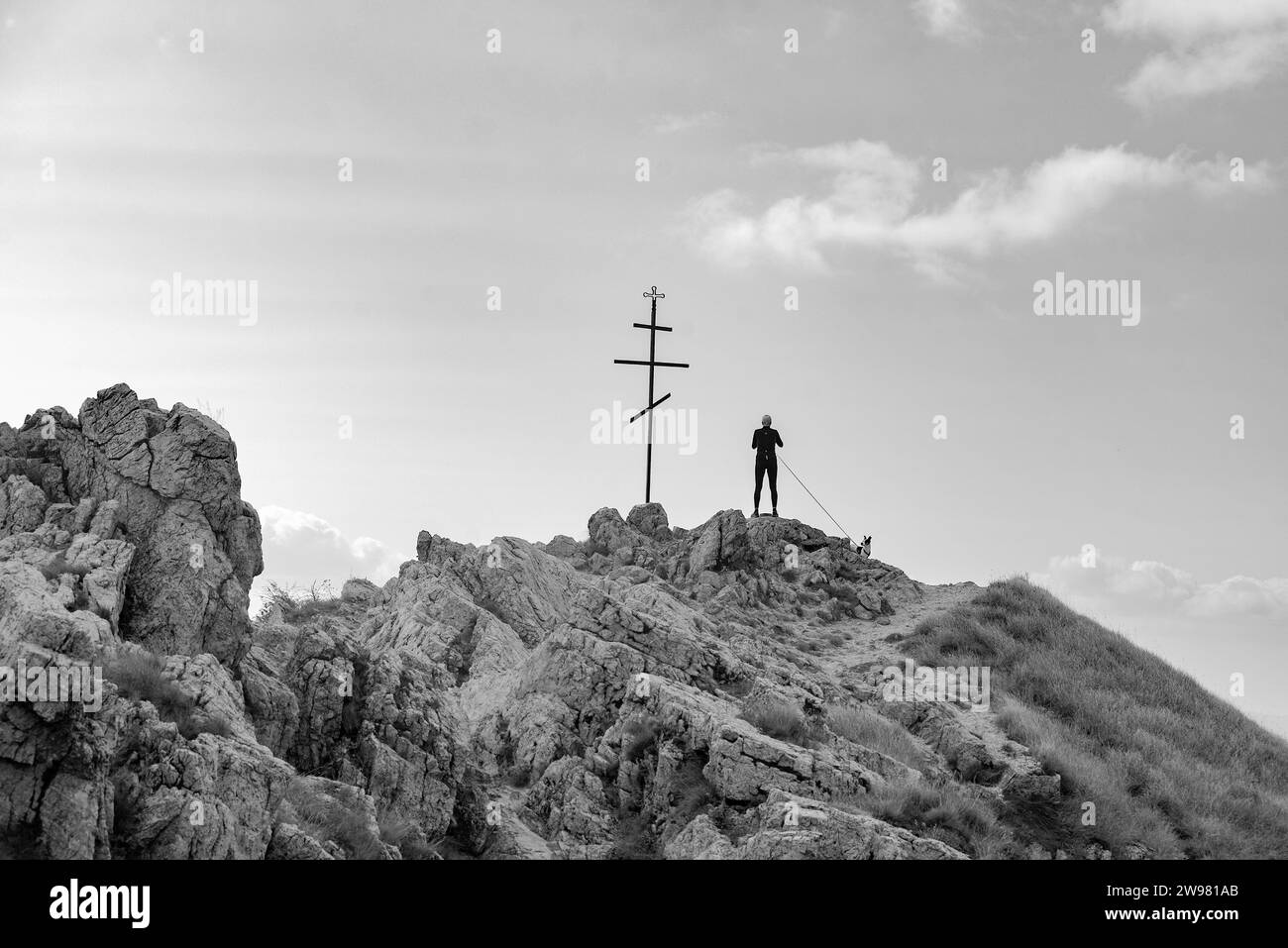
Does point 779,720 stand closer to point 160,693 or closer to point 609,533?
point 160,693

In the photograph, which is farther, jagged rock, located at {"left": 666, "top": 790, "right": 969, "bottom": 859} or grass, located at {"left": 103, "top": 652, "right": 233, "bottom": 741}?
jagged rock, located at {"left": 666, "top": 790, "right": 969, "bottom": 859}

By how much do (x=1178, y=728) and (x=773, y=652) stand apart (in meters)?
11.4

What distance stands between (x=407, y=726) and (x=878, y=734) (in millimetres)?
10785

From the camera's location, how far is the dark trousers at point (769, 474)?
39.1 meters

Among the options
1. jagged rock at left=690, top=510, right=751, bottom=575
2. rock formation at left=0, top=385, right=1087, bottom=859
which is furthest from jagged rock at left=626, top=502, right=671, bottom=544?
rock formation at left=0, top=385, right=1087, bottom=859

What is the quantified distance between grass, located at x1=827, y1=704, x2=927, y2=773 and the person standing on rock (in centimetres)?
1321

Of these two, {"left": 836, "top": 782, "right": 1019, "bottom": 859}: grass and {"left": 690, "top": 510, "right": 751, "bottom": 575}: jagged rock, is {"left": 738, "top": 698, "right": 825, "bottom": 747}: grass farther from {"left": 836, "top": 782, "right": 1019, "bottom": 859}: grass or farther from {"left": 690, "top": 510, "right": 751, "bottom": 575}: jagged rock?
{"left": 690, "top": 510, "right": 751, "bottom": 575}: jagged rock

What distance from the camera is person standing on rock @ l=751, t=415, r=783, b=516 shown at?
38.4 metres

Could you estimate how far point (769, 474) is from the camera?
39.6 metres

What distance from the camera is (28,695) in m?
12.9

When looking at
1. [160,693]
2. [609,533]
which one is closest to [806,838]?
[160,693]
